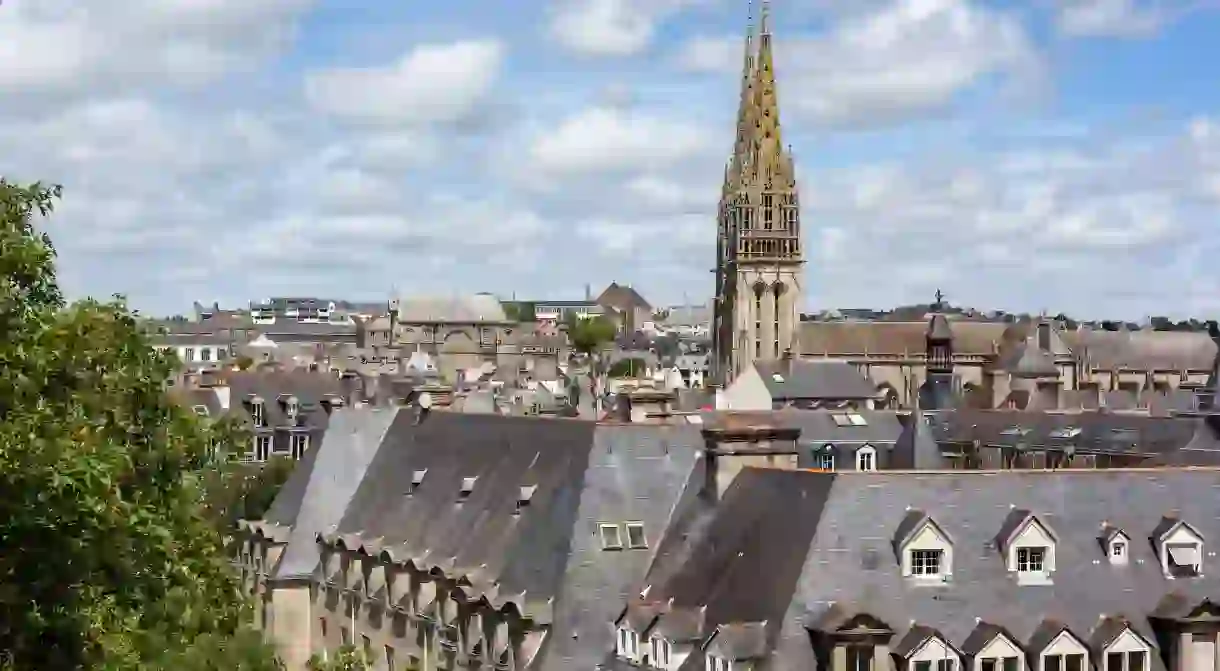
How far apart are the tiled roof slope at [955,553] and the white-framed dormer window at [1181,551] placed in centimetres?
→ 22

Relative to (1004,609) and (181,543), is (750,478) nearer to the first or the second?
(1004,609)

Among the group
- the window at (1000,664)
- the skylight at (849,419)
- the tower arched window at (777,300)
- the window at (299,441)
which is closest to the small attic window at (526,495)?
the window at (1000,664)

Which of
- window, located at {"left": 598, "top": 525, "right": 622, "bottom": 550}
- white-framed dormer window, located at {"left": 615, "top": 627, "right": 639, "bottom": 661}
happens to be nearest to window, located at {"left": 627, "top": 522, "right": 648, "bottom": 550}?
window, located at {"left": 598, "top": 525, "right": 622, "bottom": 550}

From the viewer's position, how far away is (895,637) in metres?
34.6

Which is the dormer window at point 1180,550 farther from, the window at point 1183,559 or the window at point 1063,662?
the window at point 1063,662

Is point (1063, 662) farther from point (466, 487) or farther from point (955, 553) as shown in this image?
point (466, 487)

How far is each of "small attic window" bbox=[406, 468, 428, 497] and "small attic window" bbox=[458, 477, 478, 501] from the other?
14.0 ft

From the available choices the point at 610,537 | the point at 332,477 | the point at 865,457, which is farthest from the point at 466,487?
the point at 865,457

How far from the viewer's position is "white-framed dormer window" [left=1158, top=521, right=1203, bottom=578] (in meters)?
37.7

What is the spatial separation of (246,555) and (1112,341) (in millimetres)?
141163

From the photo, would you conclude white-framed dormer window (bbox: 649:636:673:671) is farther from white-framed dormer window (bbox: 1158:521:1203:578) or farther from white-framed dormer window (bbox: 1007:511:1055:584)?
white-framed dormer window (bbox: 1158:521:1203:578)

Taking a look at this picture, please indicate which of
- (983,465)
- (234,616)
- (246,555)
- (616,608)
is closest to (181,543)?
(234,616)

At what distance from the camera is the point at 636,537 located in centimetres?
4253

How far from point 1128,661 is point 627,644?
10.3m
